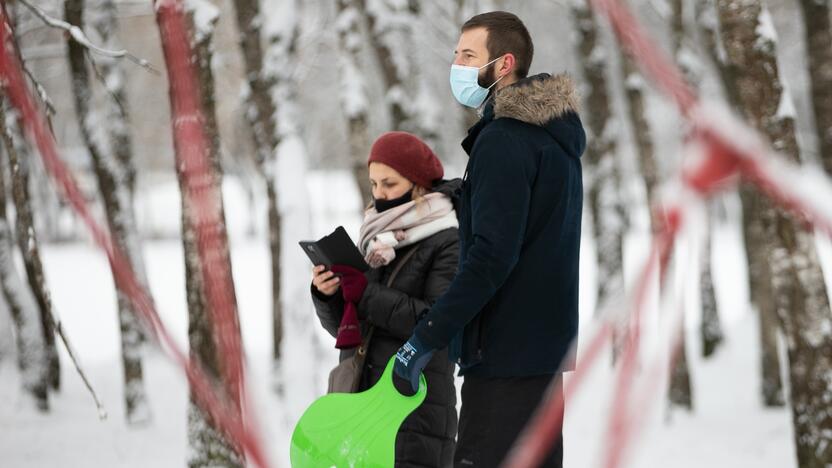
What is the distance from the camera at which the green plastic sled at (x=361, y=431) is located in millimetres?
2924

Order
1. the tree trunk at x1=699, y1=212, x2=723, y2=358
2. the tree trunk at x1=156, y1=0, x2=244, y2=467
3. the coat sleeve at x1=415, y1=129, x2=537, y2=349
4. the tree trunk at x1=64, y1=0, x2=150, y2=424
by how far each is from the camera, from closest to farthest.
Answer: the coat sleeve at x1=415, y1=129, x2=537, y2=349 → the tree trunk at x1=156, y1=0, x2=244, y2=467 → the tree trunk at x1=64, y1=0, x2=150, y2=424 → the tree trunk at x1=699, y1=212, x2=723, y2=358

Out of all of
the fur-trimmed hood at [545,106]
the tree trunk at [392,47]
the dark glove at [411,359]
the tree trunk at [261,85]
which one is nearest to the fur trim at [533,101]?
the fur-trimmed hood at [545,106]

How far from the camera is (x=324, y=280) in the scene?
323 cm

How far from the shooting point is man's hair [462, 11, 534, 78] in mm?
2850

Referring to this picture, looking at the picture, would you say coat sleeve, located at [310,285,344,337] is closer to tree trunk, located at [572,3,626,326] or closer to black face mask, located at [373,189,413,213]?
black face mask, located at [373,189,413,213]

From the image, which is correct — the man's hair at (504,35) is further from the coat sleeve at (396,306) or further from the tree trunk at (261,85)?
the tree trunk at (261,85)

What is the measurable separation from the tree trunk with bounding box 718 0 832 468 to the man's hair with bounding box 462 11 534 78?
242 cm

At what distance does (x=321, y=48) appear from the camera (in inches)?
658

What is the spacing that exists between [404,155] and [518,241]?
833 millimetres

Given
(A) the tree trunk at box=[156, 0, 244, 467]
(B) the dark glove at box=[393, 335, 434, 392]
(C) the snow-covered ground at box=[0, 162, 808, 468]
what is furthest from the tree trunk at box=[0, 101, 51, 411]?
(B) the dark glove at box=[393, 335, 434, 392]

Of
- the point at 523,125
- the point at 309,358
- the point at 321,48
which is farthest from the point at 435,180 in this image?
the point at 321,48

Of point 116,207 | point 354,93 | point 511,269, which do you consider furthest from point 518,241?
point 354,93

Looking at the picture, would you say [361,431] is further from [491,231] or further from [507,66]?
[507,66]

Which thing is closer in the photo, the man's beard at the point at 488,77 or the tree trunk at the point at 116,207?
the man's beard at the point at 488,77
